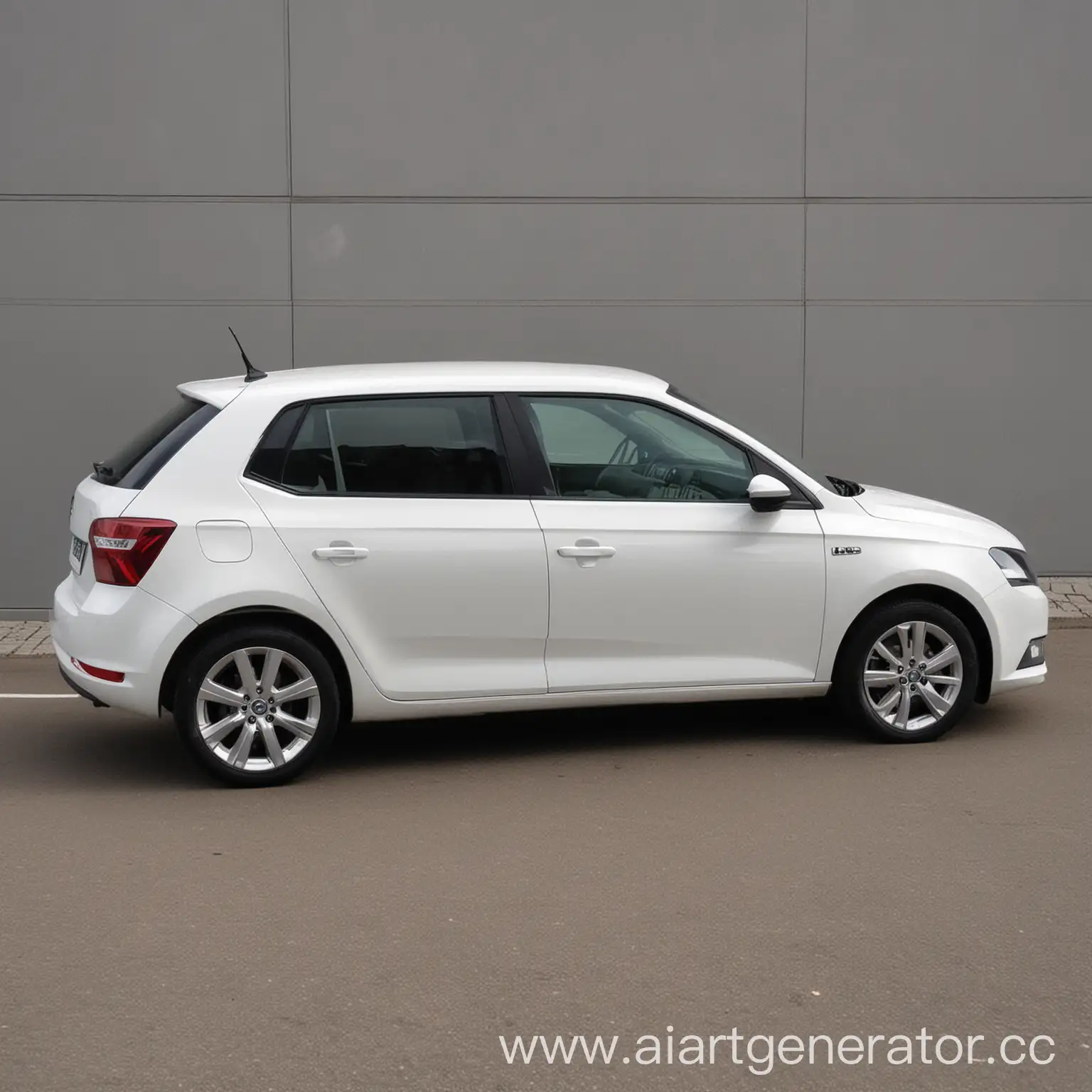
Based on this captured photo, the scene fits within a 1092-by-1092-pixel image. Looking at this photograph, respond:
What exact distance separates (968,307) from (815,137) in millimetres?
1701

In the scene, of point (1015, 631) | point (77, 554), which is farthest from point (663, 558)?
point (77, 554)

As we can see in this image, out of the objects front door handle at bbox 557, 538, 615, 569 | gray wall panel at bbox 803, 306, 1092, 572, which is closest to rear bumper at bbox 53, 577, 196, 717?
front door handle at bbox 557, 538, 615, 569

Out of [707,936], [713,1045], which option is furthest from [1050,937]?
[713,1045]

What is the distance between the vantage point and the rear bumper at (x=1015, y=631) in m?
7.23

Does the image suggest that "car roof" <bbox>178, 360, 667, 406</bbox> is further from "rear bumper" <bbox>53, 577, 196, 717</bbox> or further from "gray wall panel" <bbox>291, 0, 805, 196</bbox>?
"gray wall panel" <bbox>291, 0, 805, 196</bbox>

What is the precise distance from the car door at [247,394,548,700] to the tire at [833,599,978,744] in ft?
→ 4.87

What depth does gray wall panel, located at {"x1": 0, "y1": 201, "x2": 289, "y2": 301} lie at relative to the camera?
11141mm

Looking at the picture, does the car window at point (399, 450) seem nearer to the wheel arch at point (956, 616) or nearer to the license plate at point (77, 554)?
the license plate at point (77, 554)

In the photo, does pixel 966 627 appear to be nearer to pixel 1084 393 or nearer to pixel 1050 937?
pixel 1050 937

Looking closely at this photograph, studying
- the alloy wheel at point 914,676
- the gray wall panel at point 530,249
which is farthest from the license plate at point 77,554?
the gray wall panel at point 530,249

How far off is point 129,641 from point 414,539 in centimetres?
126

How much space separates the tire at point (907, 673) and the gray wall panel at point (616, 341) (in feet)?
14.2

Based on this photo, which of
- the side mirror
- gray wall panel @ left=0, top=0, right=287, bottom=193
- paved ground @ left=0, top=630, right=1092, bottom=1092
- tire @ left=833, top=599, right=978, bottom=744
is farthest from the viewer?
gray wall panel @ left=0, top=0, right=287, bottom=193

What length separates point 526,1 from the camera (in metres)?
11.2
